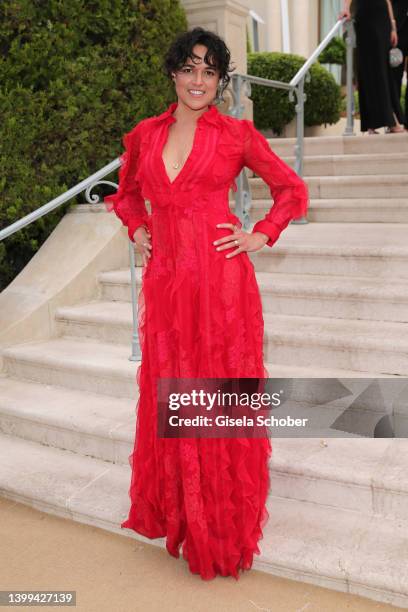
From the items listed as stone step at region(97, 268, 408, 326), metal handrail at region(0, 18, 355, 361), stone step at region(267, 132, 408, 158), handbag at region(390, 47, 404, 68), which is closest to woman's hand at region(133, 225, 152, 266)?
metal handrail at region(0, 18, 355, 361)

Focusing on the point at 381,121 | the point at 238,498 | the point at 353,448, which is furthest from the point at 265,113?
the point at 238,498

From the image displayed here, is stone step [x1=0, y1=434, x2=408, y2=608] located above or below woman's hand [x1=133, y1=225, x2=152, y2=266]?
below

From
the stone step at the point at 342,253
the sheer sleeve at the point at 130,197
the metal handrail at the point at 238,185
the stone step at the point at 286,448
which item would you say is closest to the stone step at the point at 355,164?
the metal handrail at the point at 238,185

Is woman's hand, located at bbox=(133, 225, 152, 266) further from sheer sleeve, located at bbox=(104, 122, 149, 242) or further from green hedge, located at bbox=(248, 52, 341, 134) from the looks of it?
green hedge, located at bbox=(248, 52, 341, 134)

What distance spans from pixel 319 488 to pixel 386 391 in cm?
71

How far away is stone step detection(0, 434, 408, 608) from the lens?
245cm

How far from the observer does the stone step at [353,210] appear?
501 cm

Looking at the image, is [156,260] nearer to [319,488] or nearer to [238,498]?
[238,498]

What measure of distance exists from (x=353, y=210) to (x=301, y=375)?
83.7 inches

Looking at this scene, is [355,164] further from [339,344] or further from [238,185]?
[339,344]

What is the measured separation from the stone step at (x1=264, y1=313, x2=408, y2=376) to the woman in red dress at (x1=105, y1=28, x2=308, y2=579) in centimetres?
110

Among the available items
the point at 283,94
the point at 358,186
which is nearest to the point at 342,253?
the point at 358,186

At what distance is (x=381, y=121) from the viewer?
6.27 m

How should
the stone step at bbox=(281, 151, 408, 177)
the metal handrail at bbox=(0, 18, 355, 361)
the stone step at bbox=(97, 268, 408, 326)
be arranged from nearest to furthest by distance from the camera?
the stone step at bbox=(97, 268, 408, 326) → the metal handrail at bbox=(0, 18, 355, 361) → the stone step at bbox=(281, 151, 408, 177)
